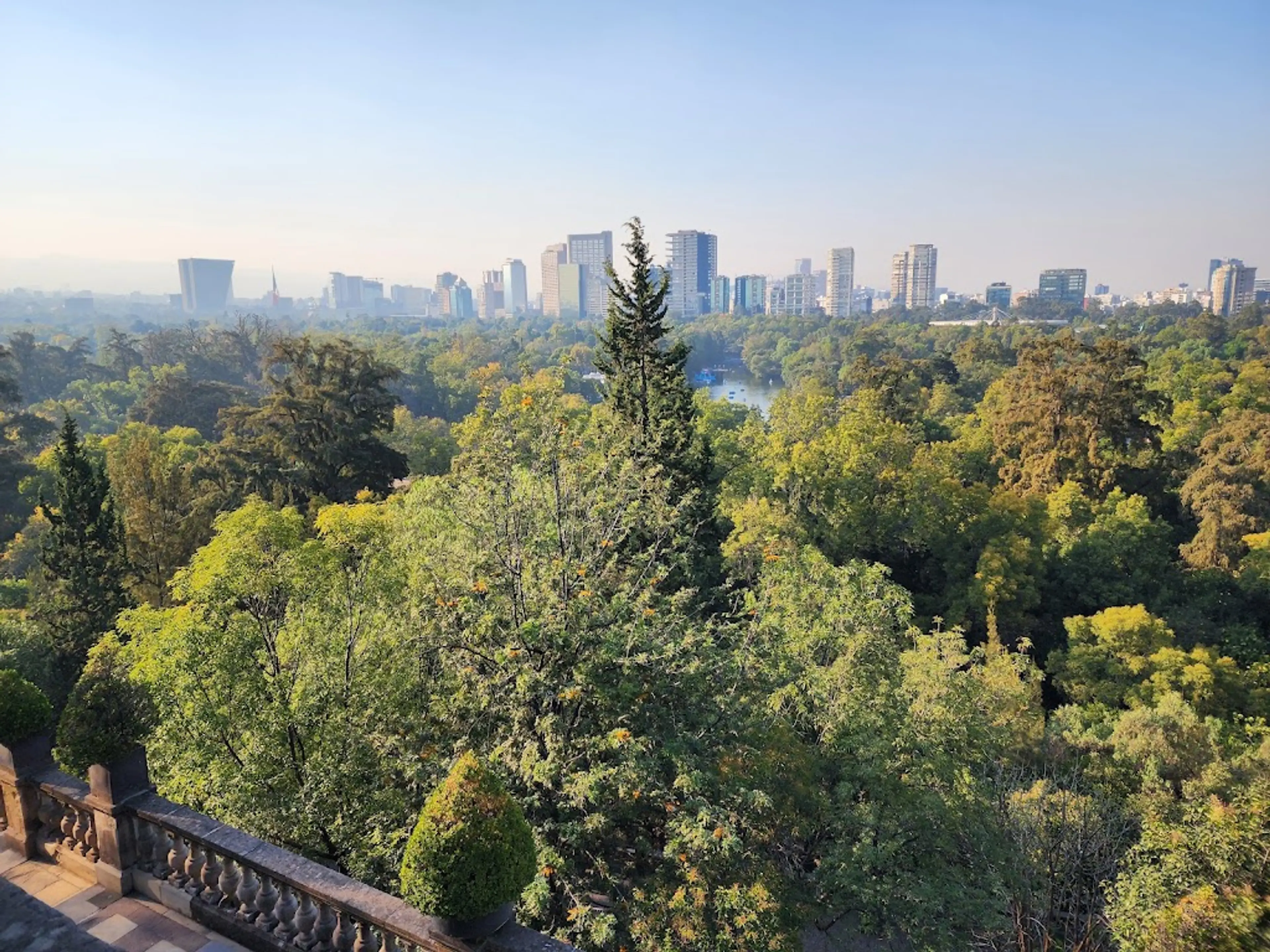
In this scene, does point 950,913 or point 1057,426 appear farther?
point 1057,426

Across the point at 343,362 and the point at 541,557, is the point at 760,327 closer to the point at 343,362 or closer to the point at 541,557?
the point at 343,362

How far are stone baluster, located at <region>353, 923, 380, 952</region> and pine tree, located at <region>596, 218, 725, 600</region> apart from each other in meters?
14.0

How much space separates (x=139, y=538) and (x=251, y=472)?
3.91m

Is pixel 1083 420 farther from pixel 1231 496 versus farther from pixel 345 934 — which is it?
pixel 345 934

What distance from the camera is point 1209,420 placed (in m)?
32.1

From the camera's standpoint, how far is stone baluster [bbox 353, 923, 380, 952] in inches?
171

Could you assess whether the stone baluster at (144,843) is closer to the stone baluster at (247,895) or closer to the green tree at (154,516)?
the stone baluster at (247,895)

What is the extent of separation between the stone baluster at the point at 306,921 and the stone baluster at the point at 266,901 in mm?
263

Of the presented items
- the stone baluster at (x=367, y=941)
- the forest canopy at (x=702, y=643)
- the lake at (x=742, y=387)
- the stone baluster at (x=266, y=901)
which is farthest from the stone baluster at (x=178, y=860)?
the lake at (x=742, y=387)

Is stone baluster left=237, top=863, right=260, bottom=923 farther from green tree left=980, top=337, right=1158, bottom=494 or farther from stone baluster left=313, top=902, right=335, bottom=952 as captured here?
green tree left=980, top=337, right=1158, bottom=494

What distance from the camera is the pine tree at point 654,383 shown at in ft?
61.1

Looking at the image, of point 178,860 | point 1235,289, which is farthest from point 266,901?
point 1235,289

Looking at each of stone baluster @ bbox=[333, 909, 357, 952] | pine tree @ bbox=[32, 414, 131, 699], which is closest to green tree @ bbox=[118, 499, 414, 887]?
stone baluster @ bbox=[333, 909, 357, 952]

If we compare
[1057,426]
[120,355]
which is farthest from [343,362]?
[120,355]
